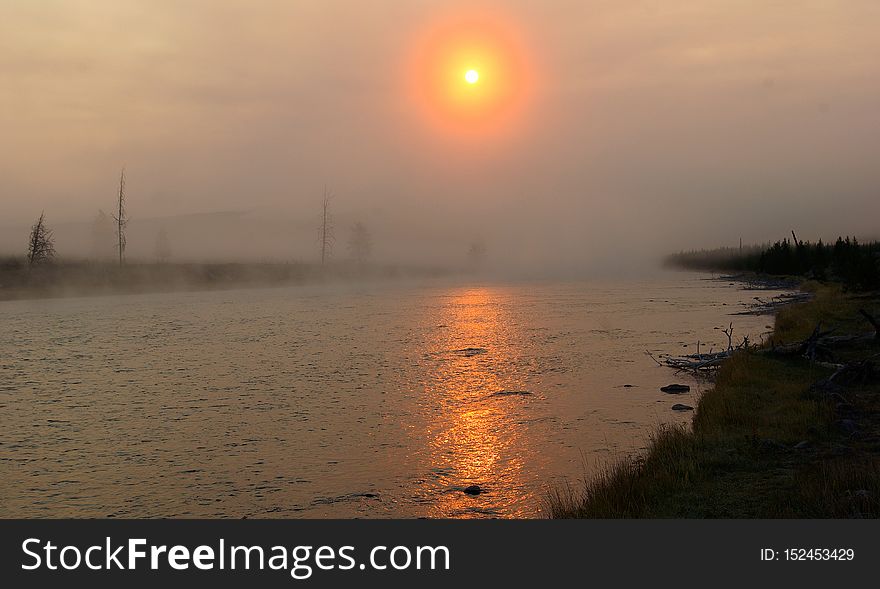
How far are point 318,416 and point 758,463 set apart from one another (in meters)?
14.6

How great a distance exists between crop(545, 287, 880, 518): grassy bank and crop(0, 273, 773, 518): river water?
1946 millimetres

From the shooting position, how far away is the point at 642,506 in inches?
503

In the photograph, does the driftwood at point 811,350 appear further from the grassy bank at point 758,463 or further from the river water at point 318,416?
the grassy bank at point 758,463

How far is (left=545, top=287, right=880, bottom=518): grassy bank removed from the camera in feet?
39.6

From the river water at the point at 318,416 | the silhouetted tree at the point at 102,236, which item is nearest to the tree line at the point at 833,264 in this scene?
the river water at the point at 318,416

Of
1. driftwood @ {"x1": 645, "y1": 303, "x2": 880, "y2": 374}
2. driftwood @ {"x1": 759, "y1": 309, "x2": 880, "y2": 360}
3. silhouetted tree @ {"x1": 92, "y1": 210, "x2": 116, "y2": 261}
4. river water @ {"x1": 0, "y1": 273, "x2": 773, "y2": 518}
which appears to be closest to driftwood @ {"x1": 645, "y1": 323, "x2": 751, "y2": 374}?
driftwood @ {"x1": 645, "y1": 303, "x2": 880, "y2": 374}

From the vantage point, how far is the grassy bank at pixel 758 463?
12.1m

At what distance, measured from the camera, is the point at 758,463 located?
48.8ft

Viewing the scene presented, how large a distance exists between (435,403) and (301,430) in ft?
19.8
